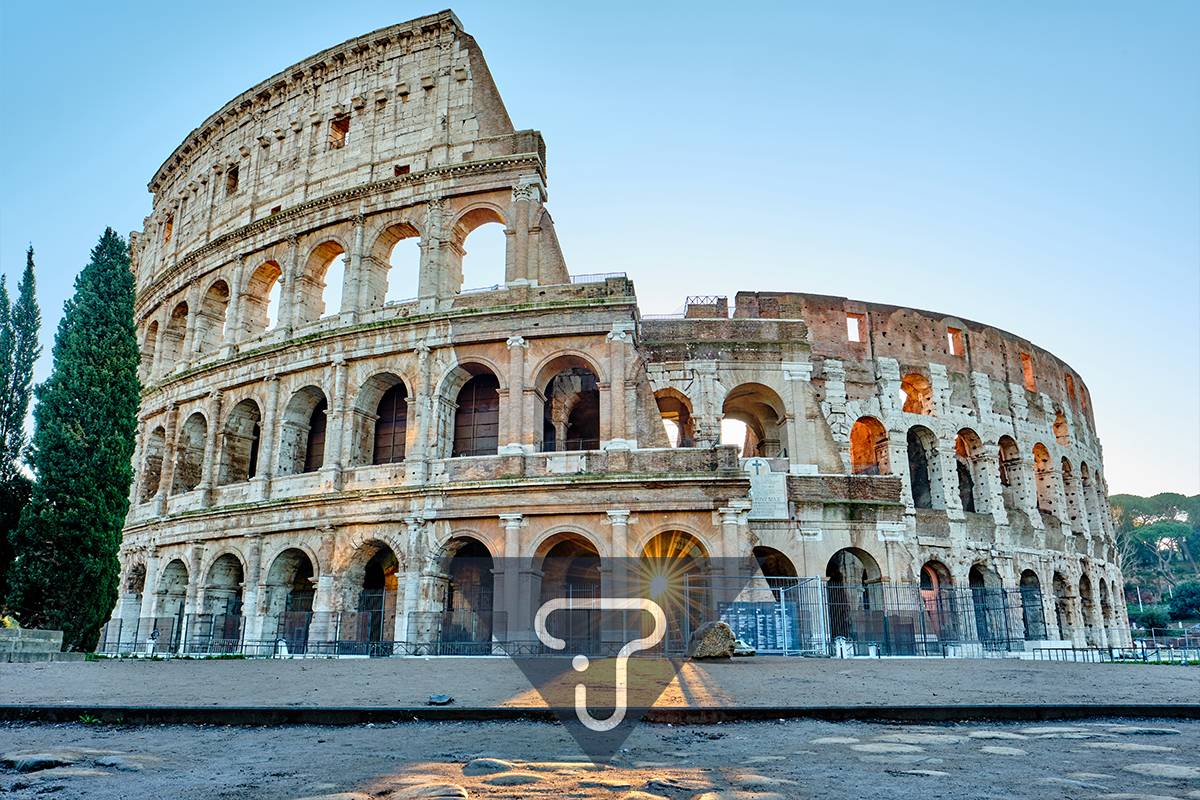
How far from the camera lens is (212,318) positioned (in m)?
25.1

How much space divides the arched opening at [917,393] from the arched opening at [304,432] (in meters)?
17.9

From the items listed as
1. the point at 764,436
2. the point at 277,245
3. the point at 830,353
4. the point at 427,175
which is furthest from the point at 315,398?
the point at 830,353

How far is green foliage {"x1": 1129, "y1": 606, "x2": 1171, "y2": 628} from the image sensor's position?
42.8 meters

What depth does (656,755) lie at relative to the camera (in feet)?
16.0

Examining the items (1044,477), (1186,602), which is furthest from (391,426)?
(1186,602)

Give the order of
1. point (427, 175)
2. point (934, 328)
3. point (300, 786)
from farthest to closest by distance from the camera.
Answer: point (934, 328)
point (427, 175)
point (300, 786)

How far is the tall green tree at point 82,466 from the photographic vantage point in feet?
53.6

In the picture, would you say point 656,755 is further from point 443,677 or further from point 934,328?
point 934,328

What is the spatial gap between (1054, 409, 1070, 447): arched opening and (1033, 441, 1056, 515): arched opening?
1.65 meters

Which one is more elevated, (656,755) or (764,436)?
(764,436)

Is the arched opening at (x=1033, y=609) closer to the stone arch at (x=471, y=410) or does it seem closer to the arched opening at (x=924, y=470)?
the arched opening at (x=924, y=470)

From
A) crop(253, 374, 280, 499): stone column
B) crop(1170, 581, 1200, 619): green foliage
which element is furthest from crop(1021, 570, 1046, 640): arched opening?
crop(253, 374, 280, 499): stone column

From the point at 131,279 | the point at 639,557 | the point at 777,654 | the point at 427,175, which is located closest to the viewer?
the point at 777,654

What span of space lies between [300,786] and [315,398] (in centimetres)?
1897
